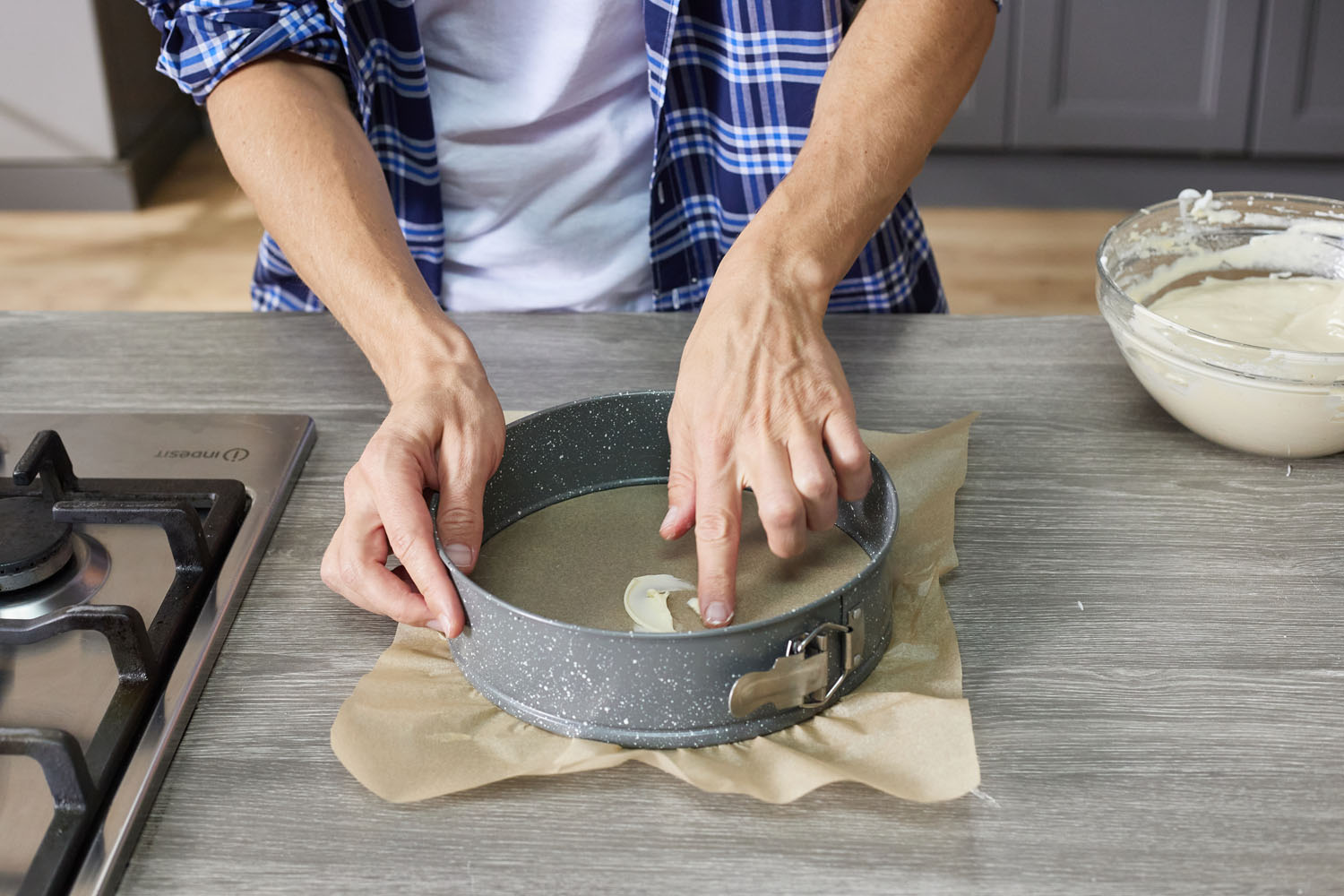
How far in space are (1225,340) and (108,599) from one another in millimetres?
686

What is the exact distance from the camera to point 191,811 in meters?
0.54

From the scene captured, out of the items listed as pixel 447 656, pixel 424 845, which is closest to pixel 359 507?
pixel 447 656

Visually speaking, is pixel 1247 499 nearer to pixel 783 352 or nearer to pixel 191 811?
pixel 783 352

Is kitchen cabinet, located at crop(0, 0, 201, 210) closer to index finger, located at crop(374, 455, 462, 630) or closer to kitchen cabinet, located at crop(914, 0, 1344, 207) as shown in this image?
kitchen cabinet, located at crop(914, 0, 1344, 207)

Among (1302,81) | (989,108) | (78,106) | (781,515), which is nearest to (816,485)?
(781,515)

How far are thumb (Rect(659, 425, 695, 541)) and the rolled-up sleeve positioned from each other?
1.53 ft

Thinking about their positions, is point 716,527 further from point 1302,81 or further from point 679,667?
point 1302,81

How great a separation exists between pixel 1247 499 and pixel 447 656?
1.65ft

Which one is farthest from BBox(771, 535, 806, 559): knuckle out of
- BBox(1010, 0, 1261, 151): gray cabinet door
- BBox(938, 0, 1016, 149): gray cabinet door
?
BBox(1010, 0, 1261, 151): gray cabinet door

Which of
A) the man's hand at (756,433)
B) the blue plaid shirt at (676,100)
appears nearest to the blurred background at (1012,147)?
the blue plaid shirt at (676,100)

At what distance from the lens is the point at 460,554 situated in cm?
64

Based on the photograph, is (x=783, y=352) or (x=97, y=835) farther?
(x=783, y=352)

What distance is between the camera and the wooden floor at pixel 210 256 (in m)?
2.52

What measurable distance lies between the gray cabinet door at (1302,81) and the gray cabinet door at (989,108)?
520 millimetres
